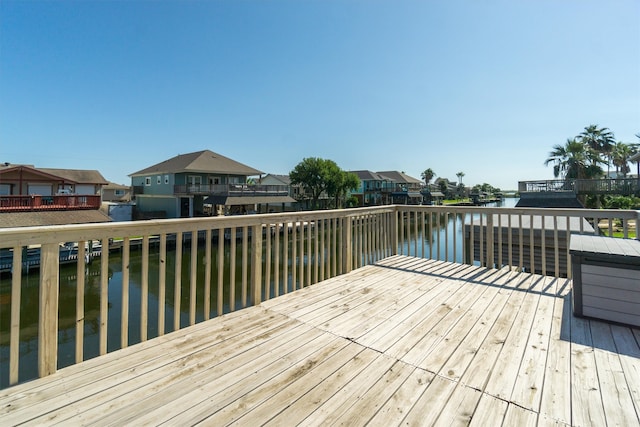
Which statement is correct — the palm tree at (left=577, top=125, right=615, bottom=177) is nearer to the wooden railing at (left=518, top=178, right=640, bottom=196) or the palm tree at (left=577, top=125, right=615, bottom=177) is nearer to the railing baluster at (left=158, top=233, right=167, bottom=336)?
the wooden railing at (left=518, top=178, right=640, bottom=196)

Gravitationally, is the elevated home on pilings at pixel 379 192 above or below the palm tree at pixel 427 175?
below

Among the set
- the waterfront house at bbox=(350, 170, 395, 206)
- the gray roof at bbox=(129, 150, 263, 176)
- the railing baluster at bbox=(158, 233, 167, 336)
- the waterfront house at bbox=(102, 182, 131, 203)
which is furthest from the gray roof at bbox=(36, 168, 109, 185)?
the railing baluster at bbox=(158, 233, 167, 336)

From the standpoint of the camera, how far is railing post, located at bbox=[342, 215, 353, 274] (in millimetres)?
3590

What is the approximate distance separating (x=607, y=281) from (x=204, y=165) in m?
22.6

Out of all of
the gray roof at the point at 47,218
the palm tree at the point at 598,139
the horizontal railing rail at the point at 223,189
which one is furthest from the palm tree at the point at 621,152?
the gray roof at the point at 47,218

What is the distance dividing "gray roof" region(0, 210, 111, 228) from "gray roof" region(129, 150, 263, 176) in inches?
312

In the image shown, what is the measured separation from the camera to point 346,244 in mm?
3621

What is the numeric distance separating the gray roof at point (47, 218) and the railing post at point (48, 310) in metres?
13.7

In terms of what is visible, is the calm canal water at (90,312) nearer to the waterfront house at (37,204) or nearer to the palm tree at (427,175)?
the waterfront house at (37,204)

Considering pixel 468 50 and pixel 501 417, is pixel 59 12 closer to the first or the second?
pixel 468 50

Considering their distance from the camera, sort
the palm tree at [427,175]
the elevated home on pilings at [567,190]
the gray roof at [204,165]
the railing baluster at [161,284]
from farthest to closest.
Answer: the palm tree at [427,175] → the gray roof at [204,165] → the elevated home on pilings at [567,190] → the railing baluster at [161,284]

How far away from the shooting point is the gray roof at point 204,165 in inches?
823

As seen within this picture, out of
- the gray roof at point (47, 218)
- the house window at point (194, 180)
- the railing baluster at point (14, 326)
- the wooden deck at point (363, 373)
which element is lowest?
the wooden deck at point (363, 373)

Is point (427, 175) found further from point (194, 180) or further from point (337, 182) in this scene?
point (194, 180)
